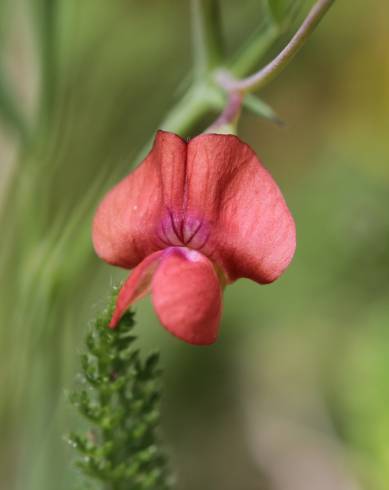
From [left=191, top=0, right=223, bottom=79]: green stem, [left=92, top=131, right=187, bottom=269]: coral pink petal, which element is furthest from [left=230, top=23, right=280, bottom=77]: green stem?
[left=92, top=131, right=187, bottom=269]: coral pink petal

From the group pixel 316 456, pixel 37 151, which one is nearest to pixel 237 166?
pixel 37 151

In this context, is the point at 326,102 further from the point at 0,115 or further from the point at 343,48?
the point at 0,115

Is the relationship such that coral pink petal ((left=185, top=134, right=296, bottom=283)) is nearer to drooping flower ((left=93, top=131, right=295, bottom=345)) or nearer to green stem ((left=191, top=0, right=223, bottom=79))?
drooping flower ((left=93, top=131, right=295, bottom=345))

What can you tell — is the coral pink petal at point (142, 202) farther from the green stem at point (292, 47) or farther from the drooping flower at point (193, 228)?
the green stem at point (292, 47)

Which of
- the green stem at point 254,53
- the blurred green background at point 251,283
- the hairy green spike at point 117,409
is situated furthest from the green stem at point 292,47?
the blurred green background at point 251,283

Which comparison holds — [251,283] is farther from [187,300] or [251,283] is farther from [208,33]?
[187,300]

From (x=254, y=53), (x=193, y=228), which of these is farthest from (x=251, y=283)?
(x=193, y=228)
